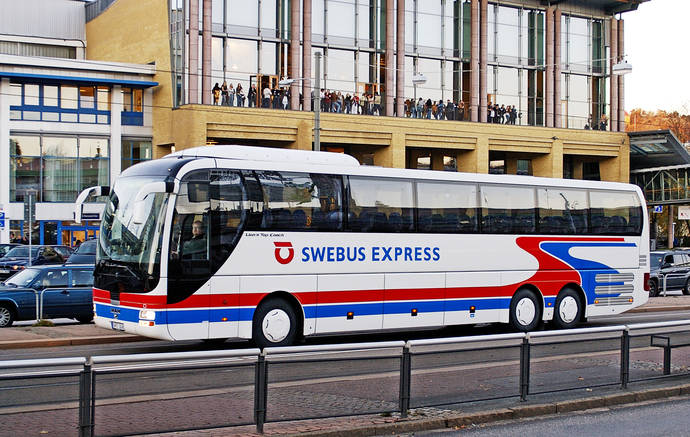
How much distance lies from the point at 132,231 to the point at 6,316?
7.30m

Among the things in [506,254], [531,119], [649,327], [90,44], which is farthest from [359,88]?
[649,327]

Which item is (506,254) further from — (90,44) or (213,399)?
(90,44)

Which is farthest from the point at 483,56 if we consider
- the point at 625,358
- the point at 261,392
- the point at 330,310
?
the point at 261,392

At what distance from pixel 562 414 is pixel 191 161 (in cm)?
777

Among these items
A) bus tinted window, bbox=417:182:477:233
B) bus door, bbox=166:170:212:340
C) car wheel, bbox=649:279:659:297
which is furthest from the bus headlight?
car wheel, bbox=649:279:659:297

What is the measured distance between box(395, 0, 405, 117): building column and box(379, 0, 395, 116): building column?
0.48 metres

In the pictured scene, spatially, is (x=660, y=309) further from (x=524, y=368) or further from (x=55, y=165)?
(x=55, y=165)

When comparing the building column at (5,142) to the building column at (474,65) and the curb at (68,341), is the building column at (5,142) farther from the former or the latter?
the curb at (68,341)

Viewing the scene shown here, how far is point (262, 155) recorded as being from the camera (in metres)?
16.7

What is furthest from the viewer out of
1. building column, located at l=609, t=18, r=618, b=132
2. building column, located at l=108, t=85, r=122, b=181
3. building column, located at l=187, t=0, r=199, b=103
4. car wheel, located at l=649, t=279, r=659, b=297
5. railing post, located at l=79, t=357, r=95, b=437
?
building column, located at l=609, t=18, r=618, b=132

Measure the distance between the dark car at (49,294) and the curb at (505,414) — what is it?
13.4m

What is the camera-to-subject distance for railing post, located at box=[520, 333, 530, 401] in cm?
1096

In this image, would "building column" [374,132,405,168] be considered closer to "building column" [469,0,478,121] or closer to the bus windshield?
"building column" [469,0,478,121]

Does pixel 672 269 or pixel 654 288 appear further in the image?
pixel 672 269
